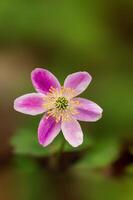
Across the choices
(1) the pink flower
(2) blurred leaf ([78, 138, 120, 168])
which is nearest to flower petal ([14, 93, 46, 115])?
(1) the pink flower

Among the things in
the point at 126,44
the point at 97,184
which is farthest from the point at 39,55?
the point at 97,184

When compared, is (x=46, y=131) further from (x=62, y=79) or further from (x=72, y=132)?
(x=62, y=79)

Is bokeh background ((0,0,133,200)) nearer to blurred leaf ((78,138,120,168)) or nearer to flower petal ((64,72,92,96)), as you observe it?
blurred leaf ((78,138,120,168))

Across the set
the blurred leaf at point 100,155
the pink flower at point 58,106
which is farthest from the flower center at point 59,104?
the blurred leaf at point 100,155

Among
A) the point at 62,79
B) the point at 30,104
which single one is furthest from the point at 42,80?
the point at 62,79

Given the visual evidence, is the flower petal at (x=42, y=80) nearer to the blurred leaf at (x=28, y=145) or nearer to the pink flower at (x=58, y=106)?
the pink flower at (x=58, y=106)

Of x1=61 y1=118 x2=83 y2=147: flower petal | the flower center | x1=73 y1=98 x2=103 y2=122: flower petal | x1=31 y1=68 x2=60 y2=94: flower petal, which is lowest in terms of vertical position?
x1=61 y1=118 x2=83 y2=147: flower petal

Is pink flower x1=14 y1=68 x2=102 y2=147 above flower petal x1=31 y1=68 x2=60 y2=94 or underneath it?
underneath
